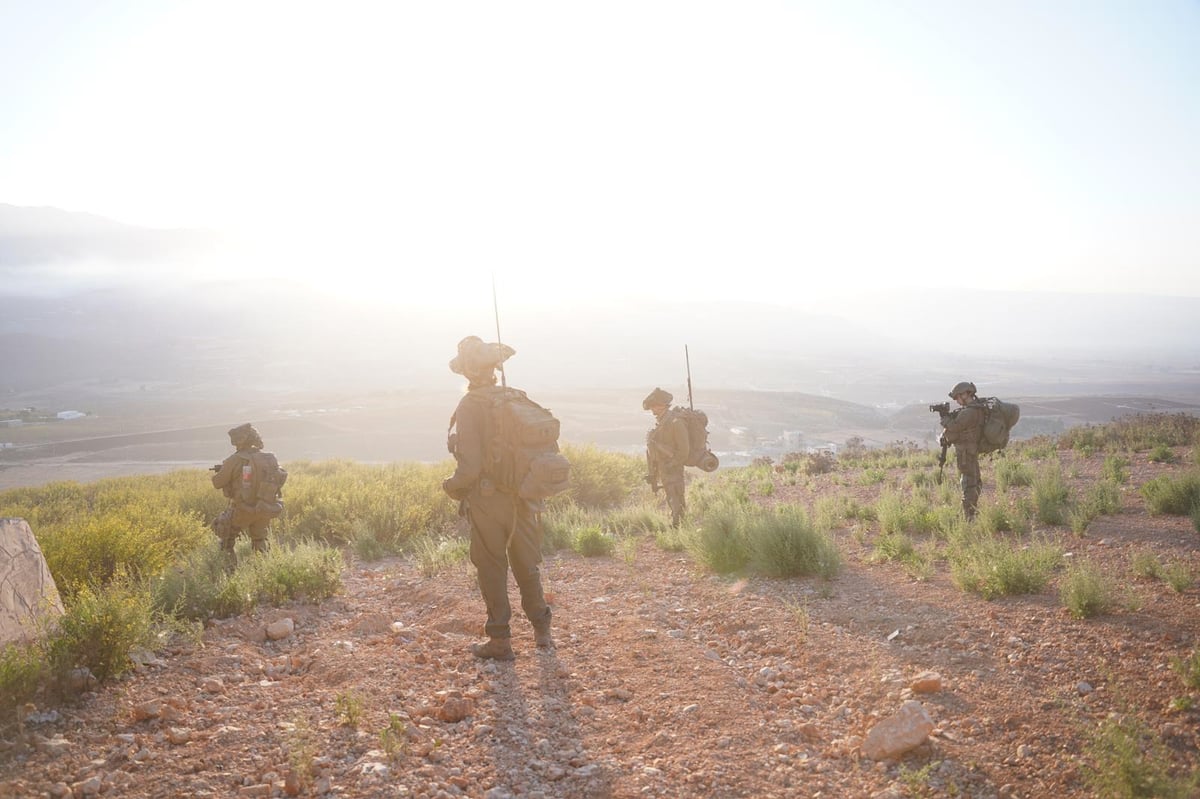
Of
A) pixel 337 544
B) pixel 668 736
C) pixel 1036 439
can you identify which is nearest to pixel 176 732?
pixel 668 736

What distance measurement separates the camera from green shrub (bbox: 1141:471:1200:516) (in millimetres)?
8016

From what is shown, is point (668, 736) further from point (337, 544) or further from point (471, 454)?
point (337, 544)

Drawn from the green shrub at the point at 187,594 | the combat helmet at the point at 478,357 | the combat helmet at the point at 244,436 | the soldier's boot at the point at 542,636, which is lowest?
the soldier's boot at the point at 542,636

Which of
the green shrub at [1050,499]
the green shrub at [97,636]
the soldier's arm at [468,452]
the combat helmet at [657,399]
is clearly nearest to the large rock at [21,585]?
the green shrub at [97,636]

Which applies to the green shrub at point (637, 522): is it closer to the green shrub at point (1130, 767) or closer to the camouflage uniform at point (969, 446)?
the camouflage uniform at point (969, 446)

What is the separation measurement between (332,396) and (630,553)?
66.9m

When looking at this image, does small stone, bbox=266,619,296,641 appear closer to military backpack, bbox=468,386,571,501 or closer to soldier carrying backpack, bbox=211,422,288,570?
military backpack, bbox=468,386,571,501

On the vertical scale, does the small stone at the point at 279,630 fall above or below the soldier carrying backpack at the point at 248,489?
below

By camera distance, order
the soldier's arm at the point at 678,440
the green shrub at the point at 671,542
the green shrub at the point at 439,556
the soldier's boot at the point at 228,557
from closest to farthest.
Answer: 1. the soldier's boot at the point at 228,557
2. the green shrub at the point at 439,556
3. the green shrub at the point at 671,542
4. the soldier's arm at the point at 678,440

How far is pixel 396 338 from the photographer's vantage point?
11512cm

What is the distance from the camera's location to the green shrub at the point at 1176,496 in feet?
26.3

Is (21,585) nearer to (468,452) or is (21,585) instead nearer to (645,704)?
(468,452)

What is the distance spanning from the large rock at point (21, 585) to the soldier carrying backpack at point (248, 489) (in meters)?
2.93

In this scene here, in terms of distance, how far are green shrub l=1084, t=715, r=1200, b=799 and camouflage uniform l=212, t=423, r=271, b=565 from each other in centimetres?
791
